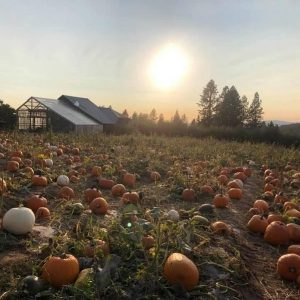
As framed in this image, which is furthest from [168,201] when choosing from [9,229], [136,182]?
[9,229]

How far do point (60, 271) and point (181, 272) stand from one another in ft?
3.34

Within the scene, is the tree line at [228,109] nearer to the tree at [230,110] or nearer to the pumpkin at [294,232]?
the tree at [230,110]

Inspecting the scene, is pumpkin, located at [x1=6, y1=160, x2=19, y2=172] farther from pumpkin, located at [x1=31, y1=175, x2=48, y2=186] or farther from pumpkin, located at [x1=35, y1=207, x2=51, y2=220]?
pumpkin, located at [x1=35, y1=207, x2=51, y2=220]

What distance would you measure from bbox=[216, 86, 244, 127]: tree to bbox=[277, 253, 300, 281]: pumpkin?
194 feet

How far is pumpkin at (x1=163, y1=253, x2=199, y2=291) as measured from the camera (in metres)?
3.33

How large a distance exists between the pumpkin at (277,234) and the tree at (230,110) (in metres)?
57.9

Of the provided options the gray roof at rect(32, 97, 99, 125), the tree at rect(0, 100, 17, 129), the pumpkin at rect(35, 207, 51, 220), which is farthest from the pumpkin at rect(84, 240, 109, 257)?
the gray roof at rect(32, 97, 99, 125)

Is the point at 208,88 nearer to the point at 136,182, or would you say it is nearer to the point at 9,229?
the point at 136,182

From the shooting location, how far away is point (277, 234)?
5.39m

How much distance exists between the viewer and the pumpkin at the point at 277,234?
538 cm

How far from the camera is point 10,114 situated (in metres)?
32.2

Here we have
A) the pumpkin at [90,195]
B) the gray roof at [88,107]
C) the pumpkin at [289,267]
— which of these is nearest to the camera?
the pumpkin at [289,267]

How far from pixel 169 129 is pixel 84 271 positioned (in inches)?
1396

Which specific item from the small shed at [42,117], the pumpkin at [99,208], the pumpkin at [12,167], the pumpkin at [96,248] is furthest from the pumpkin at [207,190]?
the small shed at [42,117]
